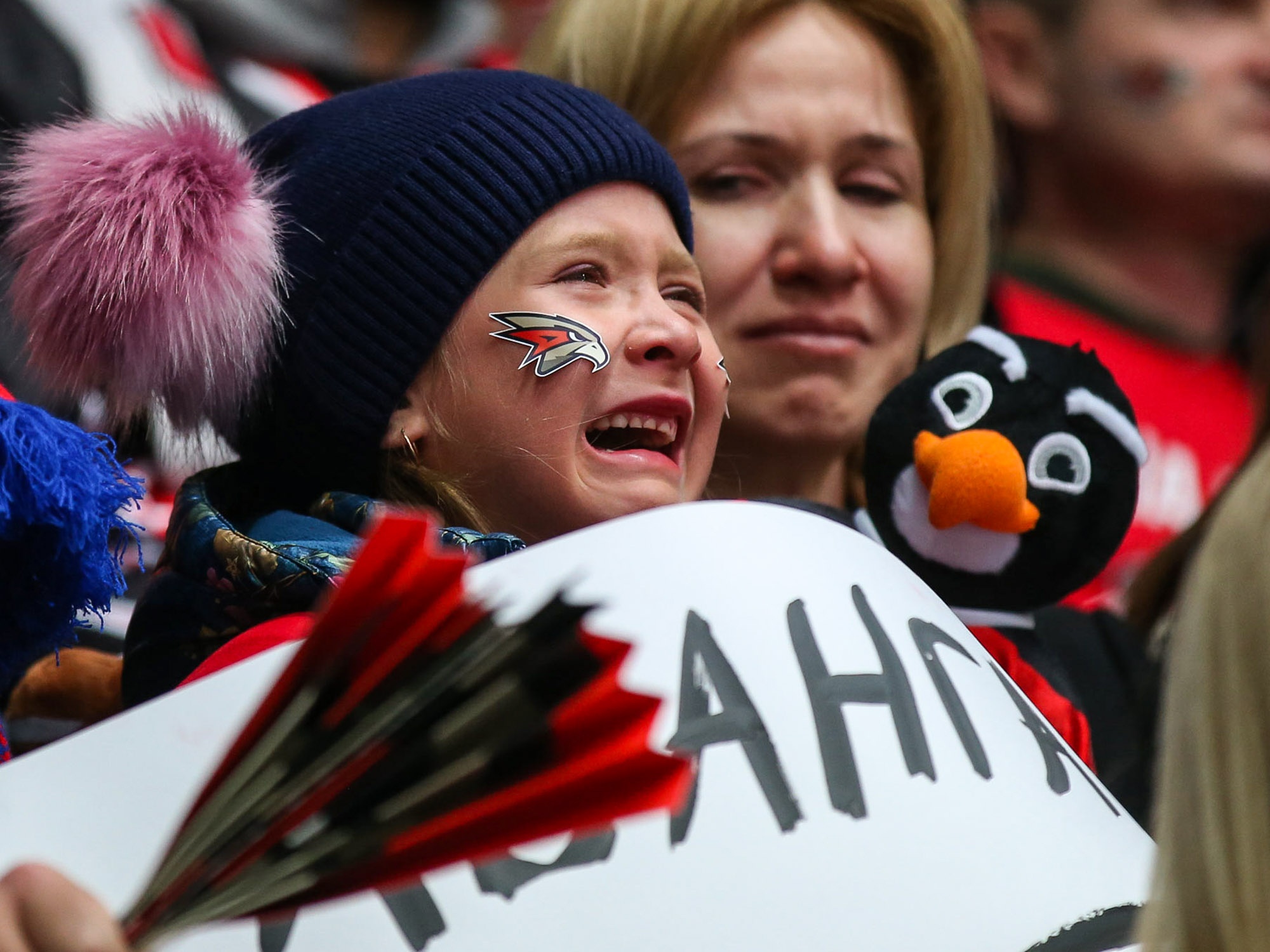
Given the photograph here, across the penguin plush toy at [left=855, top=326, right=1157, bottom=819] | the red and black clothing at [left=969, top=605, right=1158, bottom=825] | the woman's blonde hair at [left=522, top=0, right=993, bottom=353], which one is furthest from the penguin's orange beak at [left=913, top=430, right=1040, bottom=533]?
the woman's blonde hair at [left=522, top=0, right=993, bottom=353]

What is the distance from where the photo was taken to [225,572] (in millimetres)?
1243

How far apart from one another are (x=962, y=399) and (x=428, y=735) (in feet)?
3.05

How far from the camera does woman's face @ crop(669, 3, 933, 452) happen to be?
1.78 m

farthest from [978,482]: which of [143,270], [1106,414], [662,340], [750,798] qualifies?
[143,270]

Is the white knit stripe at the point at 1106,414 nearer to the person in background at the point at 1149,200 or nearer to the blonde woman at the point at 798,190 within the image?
the blonde woman at the point at 798,190

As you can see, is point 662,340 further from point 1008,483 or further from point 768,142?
point 768,142

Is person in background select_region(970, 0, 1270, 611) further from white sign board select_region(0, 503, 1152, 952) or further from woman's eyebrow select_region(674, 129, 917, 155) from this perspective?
white sign board select_region(0, 503, 1152, 952)

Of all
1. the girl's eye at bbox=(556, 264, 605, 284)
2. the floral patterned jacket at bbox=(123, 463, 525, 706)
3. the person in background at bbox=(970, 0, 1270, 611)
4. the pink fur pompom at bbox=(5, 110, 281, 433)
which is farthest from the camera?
the person in background at bbox=(970, 0, 1270, 611)

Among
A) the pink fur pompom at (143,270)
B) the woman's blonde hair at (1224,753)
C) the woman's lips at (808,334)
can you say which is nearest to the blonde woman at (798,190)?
the woman's lips at (808,334)

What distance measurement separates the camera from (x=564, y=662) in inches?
24.7

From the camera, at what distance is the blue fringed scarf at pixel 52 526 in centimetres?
101

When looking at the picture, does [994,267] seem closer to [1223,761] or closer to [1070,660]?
[1070,660]

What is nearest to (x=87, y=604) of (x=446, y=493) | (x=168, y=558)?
(x=168, y=558)

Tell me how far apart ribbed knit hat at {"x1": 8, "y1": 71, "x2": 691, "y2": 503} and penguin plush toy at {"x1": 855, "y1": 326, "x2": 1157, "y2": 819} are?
1.04 ft
